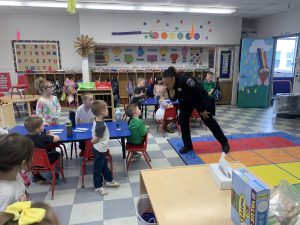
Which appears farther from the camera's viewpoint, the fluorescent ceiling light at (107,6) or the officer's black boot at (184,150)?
the fluorescent ceiling light at (107,6)

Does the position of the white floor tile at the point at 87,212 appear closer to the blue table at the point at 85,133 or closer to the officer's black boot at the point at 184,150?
the blue table at the point at 85,133

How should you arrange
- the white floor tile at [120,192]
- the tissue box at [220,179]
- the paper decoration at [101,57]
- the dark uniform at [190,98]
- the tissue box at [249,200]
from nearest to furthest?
1. the tissue box at [249,200]
2. the tissue box at [220,179]
3. the white floor tile at [120,192]
4. the dark uniform at [190,98]
5. the paper decoration at [101,57]

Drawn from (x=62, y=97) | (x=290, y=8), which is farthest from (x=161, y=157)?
(x=290, y=8)

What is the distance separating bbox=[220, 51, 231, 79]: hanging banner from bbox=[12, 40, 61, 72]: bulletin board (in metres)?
5.41

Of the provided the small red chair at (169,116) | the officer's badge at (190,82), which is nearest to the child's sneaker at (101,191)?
the officer's badge at (190,82)

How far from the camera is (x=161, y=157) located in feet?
12.5

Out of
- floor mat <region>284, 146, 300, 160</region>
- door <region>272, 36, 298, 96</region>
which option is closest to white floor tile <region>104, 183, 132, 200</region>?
floor mat <region>284, 146, 300, 160</region>

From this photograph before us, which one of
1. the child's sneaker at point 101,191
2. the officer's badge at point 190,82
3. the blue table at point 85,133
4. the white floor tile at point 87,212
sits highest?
the officer's badge at point 190,82

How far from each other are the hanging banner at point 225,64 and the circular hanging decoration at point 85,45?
4.24m

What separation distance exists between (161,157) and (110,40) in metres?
4.75

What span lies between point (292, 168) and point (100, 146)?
8.87 feet

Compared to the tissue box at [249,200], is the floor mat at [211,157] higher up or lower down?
lower down

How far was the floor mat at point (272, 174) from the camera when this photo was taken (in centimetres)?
296

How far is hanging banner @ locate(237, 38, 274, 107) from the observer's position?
7418mm
